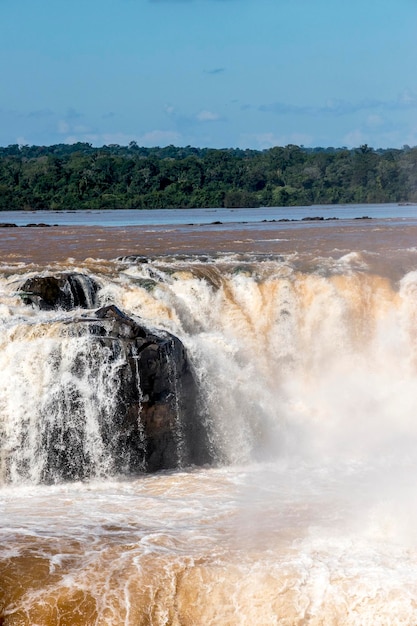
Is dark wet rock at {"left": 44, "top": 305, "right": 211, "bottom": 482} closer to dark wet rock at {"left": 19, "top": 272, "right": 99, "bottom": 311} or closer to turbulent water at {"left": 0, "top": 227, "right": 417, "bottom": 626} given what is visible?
turbulent water at {"left": 0, "top": 227, "right": 417, "bottom": 626}

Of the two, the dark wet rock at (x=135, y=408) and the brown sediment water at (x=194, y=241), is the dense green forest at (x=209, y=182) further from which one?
the dark wet rock at (x=135, y=408)

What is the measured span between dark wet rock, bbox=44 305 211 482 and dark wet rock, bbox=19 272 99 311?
6.87 ft

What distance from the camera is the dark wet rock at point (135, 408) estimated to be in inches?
535

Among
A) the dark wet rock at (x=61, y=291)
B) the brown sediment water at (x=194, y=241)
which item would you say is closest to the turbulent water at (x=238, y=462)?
the dark wet rock at (x=61, y=291)

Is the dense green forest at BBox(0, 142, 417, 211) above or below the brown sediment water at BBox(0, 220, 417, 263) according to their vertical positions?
above

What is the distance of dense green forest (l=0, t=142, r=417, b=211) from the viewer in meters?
74.6

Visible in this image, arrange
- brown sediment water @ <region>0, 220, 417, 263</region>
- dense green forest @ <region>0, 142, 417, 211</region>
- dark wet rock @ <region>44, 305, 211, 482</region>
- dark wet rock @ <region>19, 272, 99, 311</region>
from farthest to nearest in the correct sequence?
1. dense green forest @ <region>0, 142, 417, 211</region>
2. brown sediment water @ <region>0, 220, 417, 263</region>
3. dark wet rock @ <region>19, 272, 99, 311</region>
4. dark wet rock @ <region>44, 305, 211, 482</region>

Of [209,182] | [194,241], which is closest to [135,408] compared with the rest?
[194,241]

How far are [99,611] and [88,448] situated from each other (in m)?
5.35

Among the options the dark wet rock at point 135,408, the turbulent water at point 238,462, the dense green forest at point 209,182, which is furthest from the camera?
the dense green forest at point 209,182

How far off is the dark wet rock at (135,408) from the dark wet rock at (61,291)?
6.87 ft

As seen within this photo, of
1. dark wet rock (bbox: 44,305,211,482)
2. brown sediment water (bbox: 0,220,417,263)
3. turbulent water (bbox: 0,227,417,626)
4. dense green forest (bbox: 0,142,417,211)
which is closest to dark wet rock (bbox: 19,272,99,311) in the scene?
turbulent water (bbox: 0,227,417,626)

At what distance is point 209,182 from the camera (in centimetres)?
8338

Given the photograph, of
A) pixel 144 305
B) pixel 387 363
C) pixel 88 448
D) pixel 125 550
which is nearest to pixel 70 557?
pixel 125 550
